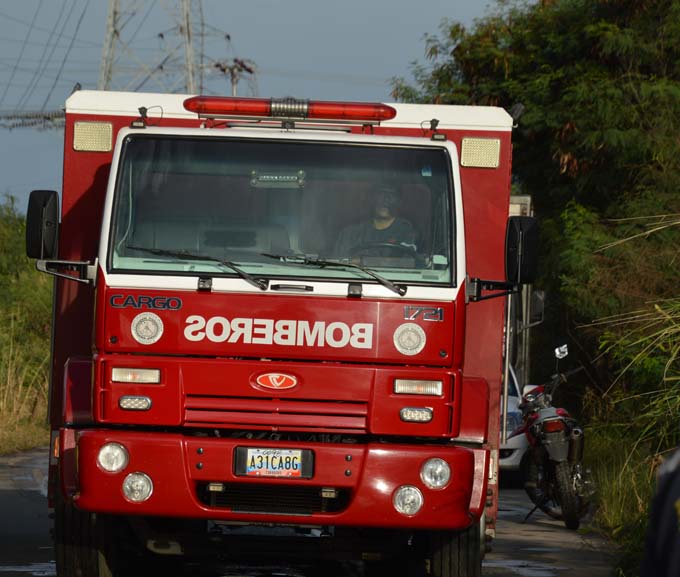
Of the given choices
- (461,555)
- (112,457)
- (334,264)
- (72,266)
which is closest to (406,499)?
(461,555)

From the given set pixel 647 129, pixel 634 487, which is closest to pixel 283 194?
pixel 634 487

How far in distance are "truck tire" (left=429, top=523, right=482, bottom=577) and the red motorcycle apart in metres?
4.26

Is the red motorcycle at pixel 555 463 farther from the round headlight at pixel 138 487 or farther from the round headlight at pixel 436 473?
the round headlight at pixel 138 487

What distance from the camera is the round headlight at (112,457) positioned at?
24.9 feet

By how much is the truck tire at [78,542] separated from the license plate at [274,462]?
113cm

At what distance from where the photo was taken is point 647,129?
66.0 feet

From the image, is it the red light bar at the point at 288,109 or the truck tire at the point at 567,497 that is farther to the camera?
the truck tire at the point at 567,497

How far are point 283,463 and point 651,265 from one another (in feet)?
25.7

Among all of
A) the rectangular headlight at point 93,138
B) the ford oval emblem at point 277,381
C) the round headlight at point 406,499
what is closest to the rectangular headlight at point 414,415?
the round headlight at point 406,499

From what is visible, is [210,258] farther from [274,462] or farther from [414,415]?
[414,415]

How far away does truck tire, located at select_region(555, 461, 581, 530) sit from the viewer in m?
12.5

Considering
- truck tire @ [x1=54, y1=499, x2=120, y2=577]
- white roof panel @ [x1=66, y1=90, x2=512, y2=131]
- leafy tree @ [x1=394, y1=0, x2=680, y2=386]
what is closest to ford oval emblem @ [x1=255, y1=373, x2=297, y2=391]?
truck tire @ [x1=54, y1=499, x2=120, y2=577]

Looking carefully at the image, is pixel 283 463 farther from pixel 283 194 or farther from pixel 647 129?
pixel 647 129

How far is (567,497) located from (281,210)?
17.5ft
